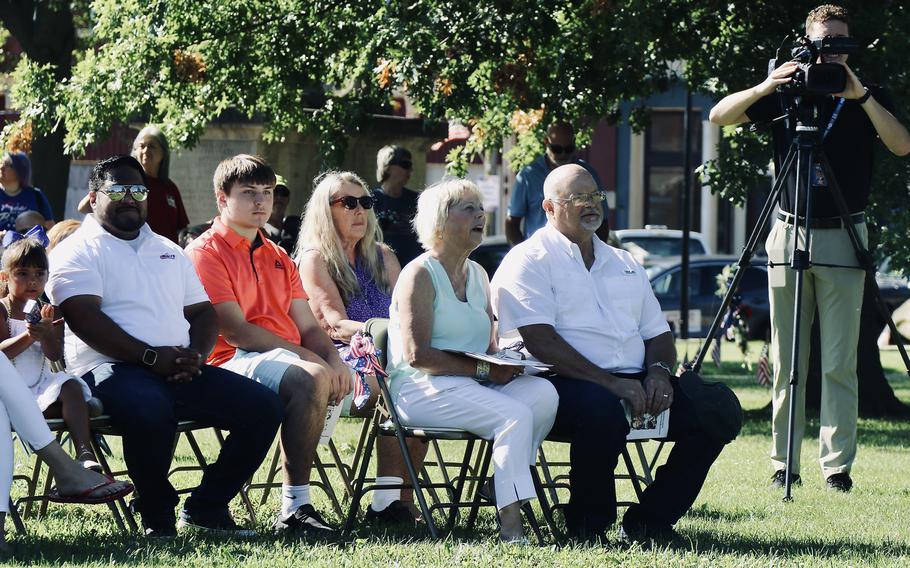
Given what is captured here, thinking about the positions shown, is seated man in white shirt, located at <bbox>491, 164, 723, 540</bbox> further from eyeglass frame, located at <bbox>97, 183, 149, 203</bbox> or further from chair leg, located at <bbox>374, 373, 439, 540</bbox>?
eyeglass frame, located at <bbox>97, 183, 149, 203</bbox>

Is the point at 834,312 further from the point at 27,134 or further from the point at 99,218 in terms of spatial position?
the point at 27,134

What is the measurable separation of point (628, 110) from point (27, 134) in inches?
206

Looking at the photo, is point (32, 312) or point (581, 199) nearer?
point (32, 312)

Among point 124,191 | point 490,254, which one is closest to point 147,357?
point 124,191

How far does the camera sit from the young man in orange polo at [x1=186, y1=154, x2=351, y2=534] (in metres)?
6.18

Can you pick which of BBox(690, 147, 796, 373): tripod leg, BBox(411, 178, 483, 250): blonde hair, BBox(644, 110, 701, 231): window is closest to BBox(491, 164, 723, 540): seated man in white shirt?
BBox(411, 178, 483, 250): blonde hair

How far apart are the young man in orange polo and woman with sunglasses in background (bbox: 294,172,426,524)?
300 millimetres

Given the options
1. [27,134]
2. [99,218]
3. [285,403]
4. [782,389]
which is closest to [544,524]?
[285,403]

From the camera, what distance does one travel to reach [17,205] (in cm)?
949

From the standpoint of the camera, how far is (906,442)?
386 inches

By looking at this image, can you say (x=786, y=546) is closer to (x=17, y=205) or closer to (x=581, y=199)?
(x=581, y=199)

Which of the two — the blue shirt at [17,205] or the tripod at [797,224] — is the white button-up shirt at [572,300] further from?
the blue shirt at [17,205]

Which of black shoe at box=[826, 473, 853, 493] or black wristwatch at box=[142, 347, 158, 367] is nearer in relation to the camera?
black wristwatch at box=[142, 347, 158, 367]

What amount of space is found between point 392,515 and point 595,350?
3.73 feet
